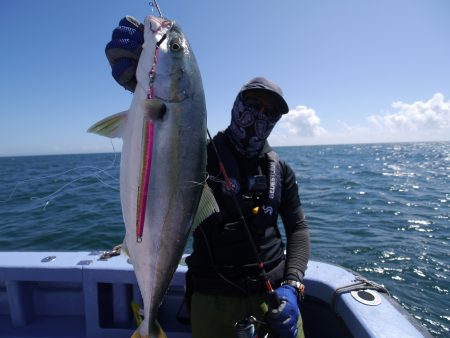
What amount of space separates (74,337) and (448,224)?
36.3ft

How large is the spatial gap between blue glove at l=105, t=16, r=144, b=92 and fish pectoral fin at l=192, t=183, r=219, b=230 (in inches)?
34.8

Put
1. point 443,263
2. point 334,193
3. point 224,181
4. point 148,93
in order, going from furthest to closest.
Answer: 1. point 334,193
2. point 443,263
3. point 224,181
4. point 148,93

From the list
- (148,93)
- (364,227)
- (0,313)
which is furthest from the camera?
(364,227)

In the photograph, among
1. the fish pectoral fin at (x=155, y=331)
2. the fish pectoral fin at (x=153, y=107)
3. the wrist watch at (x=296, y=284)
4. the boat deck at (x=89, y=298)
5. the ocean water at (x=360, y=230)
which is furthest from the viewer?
the ocean water at (x=360, y=230)

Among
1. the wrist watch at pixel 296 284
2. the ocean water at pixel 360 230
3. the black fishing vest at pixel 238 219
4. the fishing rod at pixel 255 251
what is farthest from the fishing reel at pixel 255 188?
the ocean water at pixel 360 230

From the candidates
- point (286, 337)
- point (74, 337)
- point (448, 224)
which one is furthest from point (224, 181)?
point (448, 224)

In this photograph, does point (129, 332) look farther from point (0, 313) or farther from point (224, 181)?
point (224, 181)

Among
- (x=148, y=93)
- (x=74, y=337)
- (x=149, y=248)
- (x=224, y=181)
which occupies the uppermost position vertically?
(x=148, y=93)

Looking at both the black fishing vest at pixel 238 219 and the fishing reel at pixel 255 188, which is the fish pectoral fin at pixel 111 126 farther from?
the fishing reel at pixel 255 188

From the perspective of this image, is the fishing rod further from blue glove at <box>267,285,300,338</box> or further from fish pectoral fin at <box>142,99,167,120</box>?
fish pectoral fin at <box>142,99,167,120</box>

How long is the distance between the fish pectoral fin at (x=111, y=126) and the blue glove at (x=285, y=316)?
1.51m

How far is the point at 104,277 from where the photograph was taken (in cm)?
334

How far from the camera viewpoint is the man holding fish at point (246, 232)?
2215 mm

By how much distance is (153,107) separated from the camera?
1.58 m
